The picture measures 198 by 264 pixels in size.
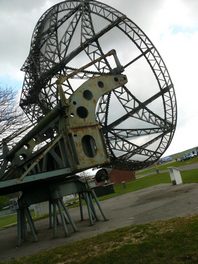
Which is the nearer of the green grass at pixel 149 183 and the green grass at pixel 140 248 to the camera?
the green grass at pixel 140 248

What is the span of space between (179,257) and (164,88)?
1217 centimetres

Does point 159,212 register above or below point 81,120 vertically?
below

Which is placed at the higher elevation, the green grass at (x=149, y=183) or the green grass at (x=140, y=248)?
the green grass at (x=149, y=183)

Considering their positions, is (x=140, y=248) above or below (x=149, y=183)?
below

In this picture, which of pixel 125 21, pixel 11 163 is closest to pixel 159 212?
pixel 11 163

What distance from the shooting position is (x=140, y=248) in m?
8.71

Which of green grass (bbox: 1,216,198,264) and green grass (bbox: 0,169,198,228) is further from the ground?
green grass (bbox: 0,169,198,228)

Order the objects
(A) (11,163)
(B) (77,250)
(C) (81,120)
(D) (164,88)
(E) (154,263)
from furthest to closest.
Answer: (D) (164,88) → (A) (11,163) → (C) (81,120) → (B) (77,250) → (E) (154,263)

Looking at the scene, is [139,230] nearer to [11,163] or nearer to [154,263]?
[154,263]

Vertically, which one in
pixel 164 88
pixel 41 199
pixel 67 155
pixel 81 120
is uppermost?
pixel 164 88

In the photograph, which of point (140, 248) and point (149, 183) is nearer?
point (140, 248)

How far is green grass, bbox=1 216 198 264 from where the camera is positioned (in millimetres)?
7768

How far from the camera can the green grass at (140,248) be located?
7768mm

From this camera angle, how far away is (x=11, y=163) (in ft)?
51.4
